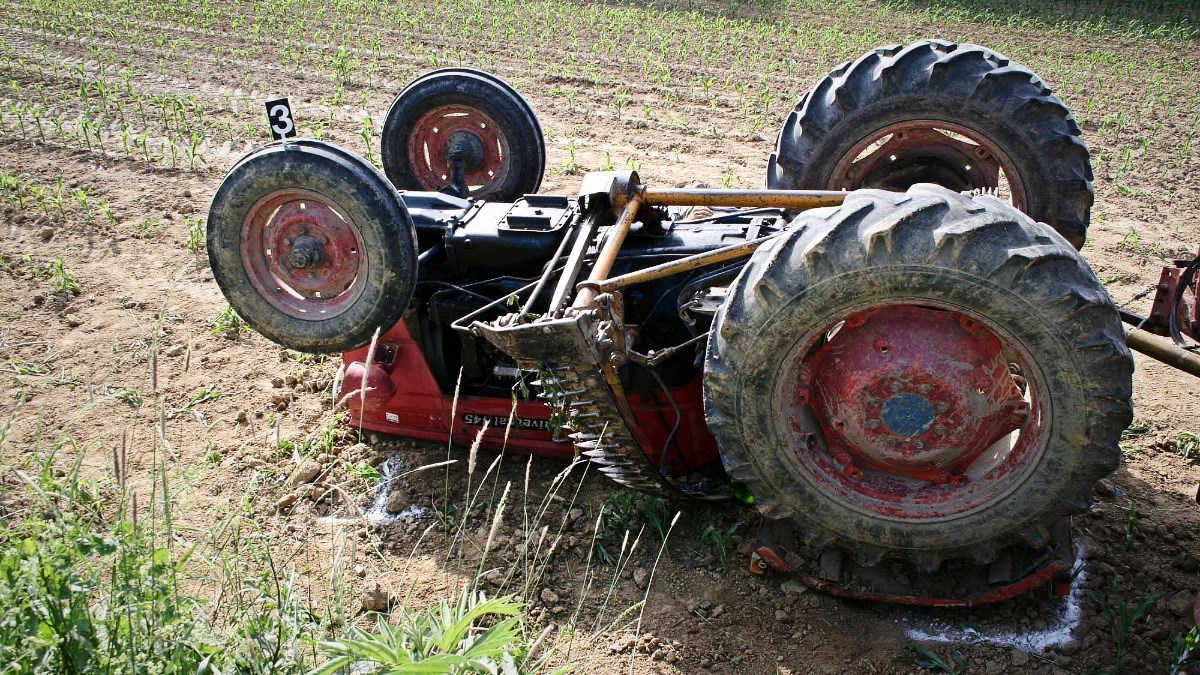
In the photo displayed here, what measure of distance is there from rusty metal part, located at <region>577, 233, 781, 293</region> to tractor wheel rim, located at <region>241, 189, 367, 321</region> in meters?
1.03

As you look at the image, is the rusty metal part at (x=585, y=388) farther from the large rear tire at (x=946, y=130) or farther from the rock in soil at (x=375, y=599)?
the large rear tire at (x=946, y=130)

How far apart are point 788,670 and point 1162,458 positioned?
2.33 m

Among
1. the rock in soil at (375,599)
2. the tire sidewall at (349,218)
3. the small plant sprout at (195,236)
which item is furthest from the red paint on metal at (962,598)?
the small plant sprout at (195,236)

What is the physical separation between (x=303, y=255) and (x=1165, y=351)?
10.5 ft

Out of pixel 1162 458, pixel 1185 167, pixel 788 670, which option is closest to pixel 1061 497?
pixel 788 670

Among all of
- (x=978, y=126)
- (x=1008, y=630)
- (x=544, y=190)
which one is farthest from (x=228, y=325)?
(x=1008, y=630)

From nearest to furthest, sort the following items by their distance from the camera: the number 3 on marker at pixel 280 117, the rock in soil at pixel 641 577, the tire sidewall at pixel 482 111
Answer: the rock in soil at pixel 641 577 → the number 3 on marker at pixel 280 117 → the tire sidewall at pixel 482 111

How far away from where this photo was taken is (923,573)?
10.9 feet

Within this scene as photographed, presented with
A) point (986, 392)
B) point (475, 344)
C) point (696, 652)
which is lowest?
point (696, 652)

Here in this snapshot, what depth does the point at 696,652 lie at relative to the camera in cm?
322

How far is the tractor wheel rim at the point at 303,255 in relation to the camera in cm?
365

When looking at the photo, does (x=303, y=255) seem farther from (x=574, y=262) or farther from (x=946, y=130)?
(x=946, y=130)

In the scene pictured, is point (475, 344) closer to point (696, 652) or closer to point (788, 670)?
point (696, 652)

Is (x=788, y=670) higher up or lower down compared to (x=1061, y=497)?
lower down
